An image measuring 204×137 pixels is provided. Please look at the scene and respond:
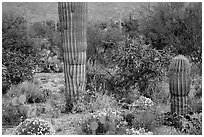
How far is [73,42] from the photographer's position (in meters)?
7.82

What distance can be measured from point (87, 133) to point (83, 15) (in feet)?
8.03

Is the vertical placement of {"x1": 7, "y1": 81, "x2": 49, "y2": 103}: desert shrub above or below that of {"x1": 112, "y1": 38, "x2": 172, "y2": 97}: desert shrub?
below

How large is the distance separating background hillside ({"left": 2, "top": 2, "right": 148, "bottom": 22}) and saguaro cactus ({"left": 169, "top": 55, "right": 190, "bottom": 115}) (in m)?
29.3

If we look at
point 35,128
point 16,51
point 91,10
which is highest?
point 91,10

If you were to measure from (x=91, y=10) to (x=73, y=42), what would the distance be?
101 ft

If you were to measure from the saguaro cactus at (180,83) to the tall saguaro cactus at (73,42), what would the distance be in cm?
195

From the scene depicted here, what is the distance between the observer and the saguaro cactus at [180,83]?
7.00m

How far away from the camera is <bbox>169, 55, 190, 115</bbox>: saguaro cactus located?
276 inches

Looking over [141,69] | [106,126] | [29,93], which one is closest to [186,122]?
[106,126]

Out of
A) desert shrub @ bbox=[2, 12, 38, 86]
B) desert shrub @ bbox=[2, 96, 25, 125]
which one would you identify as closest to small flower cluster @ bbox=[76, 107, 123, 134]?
desert shrub @ bbox=[2, 96, 25, 125]

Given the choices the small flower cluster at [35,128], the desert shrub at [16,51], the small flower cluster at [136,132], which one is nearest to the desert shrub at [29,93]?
the desert shrub at [16,51]

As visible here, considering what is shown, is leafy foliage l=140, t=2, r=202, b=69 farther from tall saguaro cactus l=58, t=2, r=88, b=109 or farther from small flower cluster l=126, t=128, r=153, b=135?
small flower cluster l=126, t=128, r=153, b=135

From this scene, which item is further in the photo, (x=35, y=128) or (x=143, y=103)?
(x=143, y=103)

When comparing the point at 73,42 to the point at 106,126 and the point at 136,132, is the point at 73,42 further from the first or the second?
the point at 136,132
